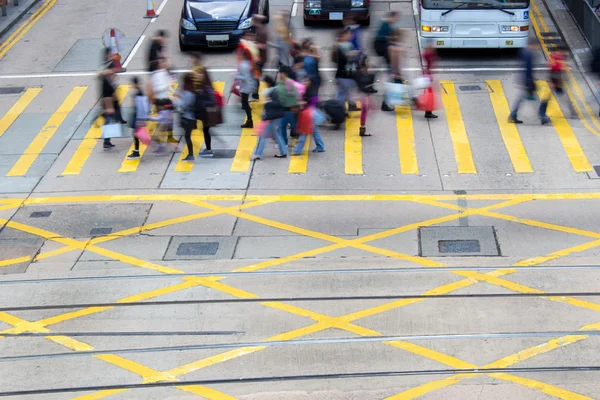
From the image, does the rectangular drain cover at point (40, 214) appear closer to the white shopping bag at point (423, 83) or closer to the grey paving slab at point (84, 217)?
the grey paving slab at point (84, 217)

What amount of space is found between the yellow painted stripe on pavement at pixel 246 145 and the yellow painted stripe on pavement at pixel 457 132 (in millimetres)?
3811

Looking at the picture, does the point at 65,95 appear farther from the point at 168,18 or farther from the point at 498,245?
the point at 498,245

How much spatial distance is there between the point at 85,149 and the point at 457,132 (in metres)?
7.20

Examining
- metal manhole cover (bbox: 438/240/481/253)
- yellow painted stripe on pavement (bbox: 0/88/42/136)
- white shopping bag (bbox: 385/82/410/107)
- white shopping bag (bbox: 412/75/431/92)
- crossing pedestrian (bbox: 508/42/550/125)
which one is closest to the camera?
metal manhole cover (bbox: 438/240/481/253)

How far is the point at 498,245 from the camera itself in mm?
13742

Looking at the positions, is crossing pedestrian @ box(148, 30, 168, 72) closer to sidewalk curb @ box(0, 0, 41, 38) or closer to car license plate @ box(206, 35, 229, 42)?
car license plate @ box(206, 35, 229, 42)

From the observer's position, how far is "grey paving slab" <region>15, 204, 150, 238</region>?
1483cm

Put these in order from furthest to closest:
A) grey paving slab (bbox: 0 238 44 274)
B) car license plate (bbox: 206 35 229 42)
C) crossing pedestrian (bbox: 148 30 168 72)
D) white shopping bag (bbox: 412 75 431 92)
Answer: car license plate (bbox: 206 35 229 42)
white shopping bag (bbox: 412 75 431 92)
crossing pedestrian (bbox: 148 30 168 72)
grey paving slab (bbox: 0 238 44 274)

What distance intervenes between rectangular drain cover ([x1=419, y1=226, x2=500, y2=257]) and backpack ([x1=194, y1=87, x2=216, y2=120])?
15.7ft

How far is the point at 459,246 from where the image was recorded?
45.4ft

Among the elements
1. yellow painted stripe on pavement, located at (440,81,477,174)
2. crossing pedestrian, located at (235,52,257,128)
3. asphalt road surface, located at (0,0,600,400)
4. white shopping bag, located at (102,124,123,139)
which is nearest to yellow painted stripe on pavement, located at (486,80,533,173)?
asphalt road surface, located at (0,0,600,400)

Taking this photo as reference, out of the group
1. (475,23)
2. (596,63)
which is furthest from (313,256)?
(475,23)

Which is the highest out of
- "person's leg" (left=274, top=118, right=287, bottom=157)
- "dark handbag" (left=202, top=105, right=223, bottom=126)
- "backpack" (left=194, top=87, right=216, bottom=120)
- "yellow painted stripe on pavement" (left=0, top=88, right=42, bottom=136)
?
"backpack" (left=194, top=87, right=216, bottom=120)

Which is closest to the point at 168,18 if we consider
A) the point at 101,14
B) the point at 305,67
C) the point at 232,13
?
the point at 101,14
